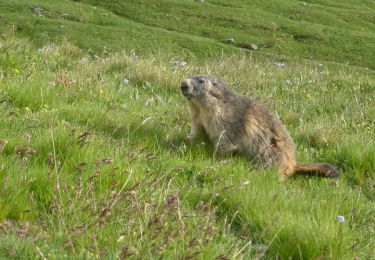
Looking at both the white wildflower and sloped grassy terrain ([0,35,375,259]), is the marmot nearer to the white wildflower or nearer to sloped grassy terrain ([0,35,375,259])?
sloped grassy terrain ([0,35,375,259])

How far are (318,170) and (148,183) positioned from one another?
9.06ft

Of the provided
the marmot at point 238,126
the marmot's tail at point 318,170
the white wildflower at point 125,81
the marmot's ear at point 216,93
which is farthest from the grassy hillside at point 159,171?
the marmot's ear at point 216,93

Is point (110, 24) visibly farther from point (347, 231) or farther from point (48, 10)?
point (347, 231)

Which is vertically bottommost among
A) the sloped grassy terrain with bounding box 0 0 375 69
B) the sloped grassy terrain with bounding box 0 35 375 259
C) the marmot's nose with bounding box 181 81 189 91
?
the sloped grassy terrain with bounding box 0 0 375 69

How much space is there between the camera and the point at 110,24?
38.1m

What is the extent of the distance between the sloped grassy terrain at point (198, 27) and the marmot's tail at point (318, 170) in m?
24.8

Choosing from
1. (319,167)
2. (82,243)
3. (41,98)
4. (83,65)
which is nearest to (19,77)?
(41,98)

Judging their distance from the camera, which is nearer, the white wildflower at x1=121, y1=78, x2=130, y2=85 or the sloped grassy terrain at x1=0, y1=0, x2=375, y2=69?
the white wildflower at x1=121, y1=78, x2=130, y2=85

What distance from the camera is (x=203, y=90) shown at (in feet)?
24.3

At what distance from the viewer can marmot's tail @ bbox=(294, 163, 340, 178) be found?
6.60m

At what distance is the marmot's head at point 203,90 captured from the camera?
7.23 metres

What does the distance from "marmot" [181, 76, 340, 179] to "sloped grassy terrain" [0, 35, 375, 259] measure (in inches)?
9.9

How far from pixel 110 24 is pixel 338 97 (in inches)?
1137

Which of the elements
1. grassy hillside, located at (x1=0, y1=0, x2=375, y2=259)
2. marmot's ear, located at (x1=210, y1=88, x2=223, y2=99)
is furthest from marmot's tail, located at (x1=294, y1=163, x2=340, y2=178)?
marmot's ear, located at (x1=210, y1=88, x2=223, y2=99)
